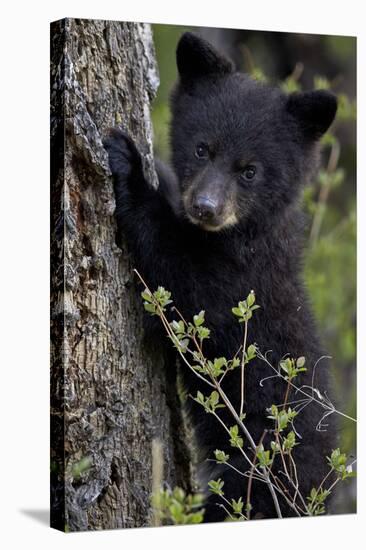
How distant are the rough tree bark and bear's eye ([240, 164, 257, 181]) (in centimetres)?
68

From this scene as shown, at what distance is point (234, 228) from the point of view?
6129mm

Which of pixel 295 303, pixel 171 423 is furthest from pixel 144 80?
pixel 171 423

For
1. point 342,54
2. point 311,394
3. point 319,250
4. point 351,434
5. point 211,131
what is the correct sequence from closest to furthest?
1. point 211,131
2. point 311,394
3. point 351,434
4. point 319,250
5. point 342,54

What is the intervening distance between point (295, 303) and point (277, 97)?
1.35 meters

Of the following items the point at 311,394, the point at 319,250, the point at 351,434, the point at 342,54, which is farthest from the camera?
the point at 342,54

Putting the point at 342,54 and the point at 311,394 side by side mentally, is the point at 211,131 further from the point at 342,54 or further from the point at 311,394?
the point at 342,54

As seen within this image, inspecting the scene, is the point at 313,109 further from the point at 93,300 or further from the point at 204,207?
the point at 93,300

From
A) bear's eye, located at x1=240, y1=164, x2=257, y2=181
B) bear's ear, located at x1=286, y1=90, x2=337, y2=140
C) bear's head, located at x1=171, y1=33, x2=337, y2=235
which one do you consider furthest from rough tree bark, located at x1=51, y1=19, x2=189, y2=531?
bear's ear, located at x1=286, y1=90, x2=337, y2=140

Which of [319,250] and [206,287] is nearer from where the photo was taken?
[206,287]

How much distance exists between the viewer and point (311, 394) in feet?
21.2

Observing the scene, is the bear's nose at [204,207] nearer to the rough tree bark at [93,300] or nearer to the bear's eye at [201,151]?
the bear's eye at [201,151]

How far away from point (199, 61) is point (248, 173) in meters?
0.83

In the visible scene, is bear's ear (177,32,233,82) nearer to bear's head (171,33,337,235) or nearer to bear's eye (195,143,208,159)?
bear's head (171,33,337,235)

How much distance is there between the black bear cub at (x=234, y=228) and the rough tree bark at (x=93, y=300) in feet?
0.60
